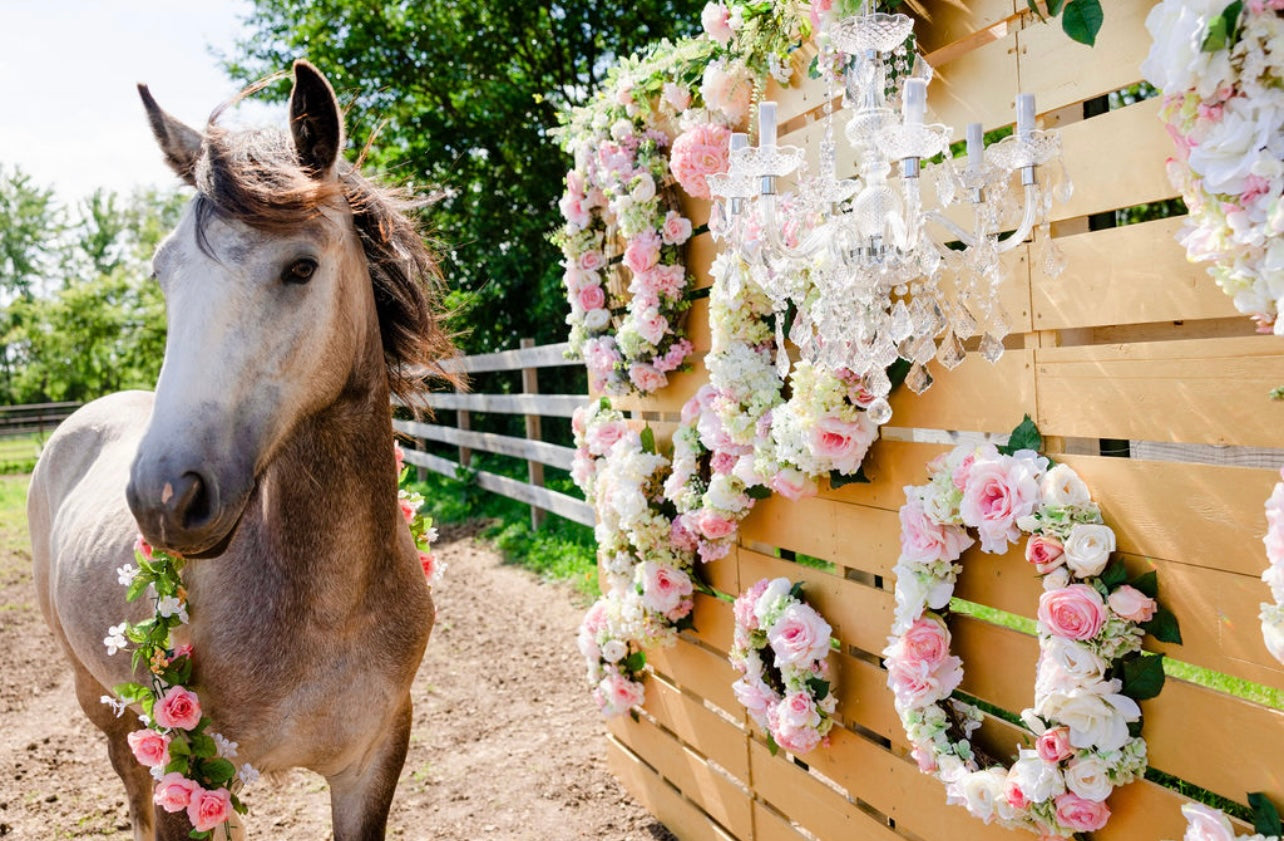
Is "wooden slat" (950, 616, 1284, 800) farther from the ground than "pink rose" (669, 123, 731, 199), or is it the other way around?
"pink rose" (669, 123, 731, 199)

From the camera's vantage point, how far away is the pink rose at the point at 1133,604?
4.74 ft

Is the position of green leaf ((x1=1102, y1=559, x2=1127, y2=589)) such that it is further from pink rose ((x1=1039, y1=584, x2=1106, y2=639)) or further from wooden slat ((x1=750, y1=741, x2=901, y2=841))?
wooden slat ((x1=750, y1=741, x2=901, y2=841))

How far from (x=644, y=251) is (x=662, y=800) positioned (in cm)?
214

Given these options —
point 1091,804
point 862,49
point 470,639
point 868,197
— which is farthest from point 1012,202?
point 470,639

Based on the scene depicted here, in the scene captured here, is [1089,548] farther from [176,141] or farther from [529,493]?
[529,493]

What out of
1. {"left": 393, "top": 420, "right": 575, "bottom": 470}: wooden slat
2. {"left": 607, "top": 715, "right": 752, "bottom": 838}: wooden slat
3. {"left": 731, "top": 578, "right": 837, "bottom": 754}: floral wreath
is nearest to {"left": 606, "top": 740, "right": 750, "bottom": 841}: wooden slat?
{"left": 607, "top": 715, "right": 752, "bottom": 838}: wooden slat

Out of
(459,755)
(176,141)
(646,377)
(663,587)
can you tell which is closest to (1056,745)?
(663,587)

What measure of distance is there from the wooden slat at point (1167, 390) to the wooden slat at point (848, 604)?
0.72 metres

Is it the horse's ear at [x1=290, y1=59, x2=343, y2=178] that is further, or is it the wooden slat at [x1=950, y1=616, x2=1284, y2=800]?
the horse's ear at [x1=290, y1=59, x2=343, y2=178]

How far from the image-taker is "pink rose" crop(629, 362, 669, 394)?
10.1 ft

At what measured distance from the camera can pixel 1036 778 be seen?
62.3 inches

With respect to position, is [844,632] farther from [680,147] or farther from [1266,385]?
[680,147]

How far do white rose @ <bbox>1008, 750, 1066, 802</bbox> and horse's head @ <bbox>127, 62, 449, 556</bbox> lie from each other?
62.5 inches

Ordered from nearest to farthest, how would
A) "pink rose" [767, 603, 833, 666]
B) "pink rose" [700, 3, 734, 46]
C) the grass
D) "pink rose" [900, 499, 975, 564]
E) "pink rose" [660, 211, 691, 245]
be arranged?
"pink rose" [900, 499, 975, 564], "pink rose" [767, 603, 833, 666], "pink rose" [700, 3, 734, 46], "pink rose" [660, 211, 691, 245], the grass
